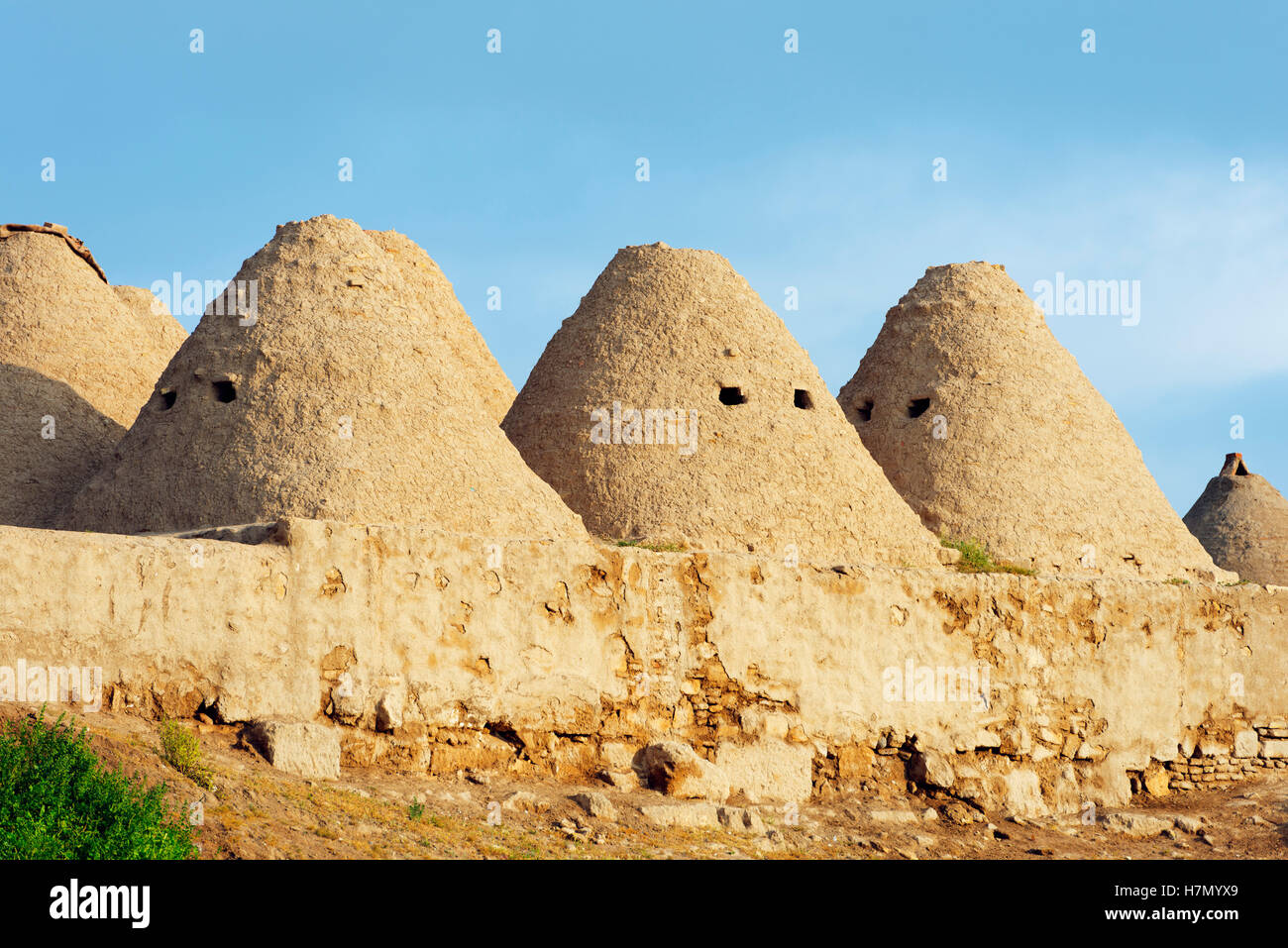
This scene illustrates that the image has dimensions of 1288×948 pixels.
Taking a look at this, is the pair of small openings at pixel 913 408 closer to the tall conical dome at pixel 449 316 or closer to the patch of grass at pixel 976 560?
the patch of grass at pixel 976 560

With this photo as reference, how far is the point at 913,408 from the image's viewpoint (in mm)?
16891

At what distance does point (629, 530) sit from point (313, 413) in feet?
9.60

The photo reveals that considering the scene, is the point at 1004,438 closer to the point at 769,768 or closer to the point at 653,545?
the point at 653,545

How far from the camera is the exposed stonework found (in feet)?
26.3

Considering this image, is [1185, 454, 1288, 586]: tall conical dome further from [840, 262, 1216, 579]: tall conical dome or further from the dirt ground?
the dirt ground

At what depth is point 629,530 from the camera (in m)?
12.7

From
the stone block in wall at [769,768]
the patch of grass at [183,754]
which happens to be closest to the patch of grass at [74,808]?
the patch of grass at [183,754]

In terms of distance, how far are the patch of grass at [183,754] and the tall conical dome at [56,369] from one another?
6056 mm

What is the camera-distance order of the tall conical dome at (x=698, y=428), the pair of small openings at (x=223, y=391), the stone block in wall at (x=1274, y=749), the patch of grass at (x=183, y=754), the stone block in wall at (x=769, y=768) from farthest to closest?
the tall conical dome at (x=698, y=428) < the stone block in wall at (x=1274, y=749) < the pair of small openings at (x=223, y=391) < the stone block in wall at (x=769, y=768) < the patch of grass at (x=183, y=754)

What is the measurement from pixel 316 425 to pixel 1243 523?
18.8m

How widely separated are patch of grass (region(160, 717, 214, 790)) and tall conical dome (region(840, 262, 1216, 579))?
9703 millimetres

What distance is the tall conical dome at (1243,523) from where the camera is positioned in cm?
2433
